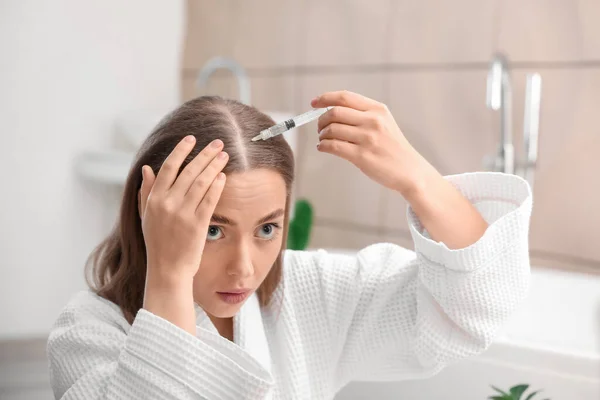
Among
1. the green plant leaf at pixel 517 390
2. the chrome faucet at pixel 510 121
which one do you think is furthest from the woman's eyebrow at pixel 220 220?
the chrome faucet at pixel 510 121

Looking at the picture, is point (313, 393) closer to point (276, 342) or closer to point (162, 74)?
point (276, 342)

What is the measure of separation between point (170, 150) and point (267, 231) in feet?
Answer: 0.48

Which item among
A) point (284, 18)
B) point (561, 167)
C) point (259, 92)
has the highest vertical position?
point (284, 18)

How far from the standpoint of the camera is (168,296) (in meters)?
0.75

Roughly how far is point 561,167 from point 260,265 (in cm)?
123

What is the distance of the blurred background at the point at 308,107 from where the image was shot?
5.99 ft

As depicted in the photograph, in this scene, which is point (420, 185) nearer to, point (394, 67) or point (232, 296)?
point (232, 296)

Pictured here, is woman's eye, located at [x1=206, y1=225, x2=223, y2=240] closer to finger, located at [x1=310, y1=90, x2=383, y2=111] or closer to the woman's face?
the woman's face

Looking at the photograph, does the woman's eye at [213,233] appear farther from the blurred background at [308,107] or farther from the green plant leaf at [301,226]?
the green plant leaf at [301,226]

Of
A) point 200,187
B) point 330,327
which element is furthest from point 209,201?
point 330,327

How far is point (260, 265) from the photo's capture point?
0.87 metres

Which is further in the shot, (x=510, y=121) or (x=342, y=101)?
(x=510, y=121)

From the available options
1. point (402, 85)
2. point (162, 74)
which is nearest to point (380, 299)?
point (402, 85)

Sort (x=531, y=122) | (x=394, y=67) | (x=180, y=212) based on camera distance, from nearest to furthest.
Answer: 1. (x=180, y=212)
2. (x=531, y=122)
3. (x=394, y=67)
